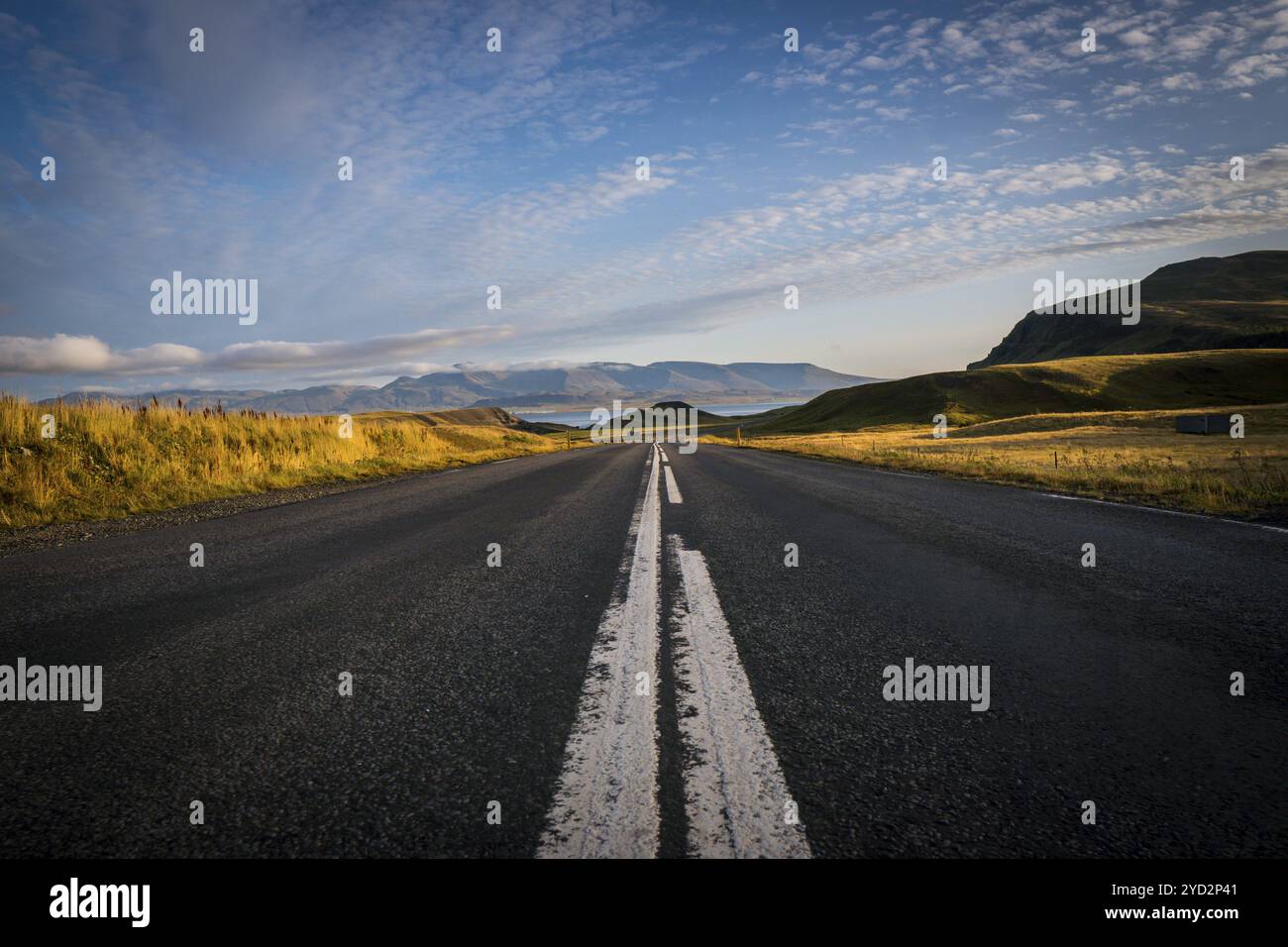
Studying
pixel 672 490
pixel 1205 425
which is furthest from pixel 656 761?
pixel 1205 425

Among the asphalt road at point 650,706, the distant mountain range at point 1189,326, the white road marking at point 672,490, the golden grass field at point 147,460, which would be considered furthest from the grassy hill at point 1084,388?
the asphalt road at point 650,706

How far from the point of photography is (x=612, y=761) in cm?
228

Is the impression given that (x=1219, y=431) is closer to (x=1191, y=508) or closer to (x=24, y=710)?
(x=1191, y=508)

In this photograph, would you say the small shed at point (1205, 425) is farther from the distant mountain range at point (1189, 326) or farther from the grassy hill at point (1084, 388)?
the distant mountain range at point (1189, 326)

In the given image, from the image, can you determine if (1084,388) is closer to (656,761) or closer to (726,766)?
(726,766)

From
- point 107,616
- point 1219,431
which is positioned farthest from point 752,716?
point 1219,431

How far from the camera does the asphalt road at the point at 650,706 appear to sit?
6.32 feet

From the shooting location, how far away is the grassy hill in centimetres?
8519

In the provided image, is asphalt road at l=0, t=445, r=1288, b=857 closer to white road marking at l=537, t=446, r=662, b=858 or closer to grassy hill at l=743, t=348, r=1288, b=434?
white road marking at l=537, t=446, r=662, b=858

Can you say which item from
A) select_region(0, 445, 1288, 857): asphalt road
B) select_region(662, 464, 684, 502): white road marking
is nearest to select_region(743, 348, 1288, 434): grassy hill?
select_region(662, 464, 684, 502): white road marking

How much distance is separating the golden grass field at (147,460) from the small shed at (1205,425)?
46283 millimetres

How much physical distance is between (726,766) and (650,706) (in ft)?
1.92

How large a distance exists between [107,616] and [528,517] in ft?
16.4

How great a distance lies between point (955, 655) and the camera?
3.40 meters
